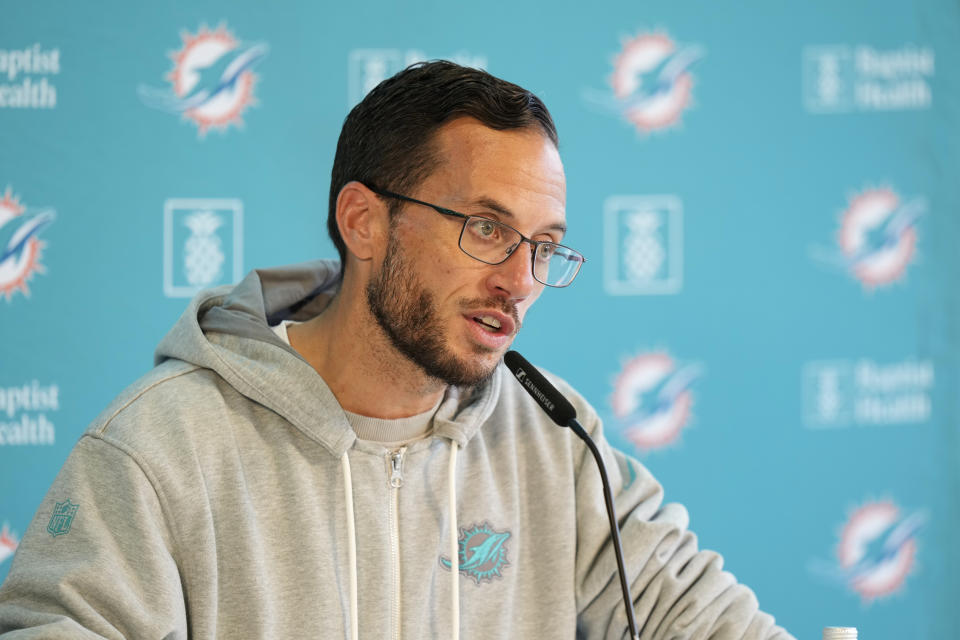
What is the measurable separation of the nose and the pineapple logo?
2.94 feet

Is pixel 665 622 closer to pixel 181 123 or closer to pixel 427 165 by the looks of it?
pixel 427 165

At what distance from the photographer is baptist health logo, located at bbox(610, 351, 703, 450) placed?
89.8 inches

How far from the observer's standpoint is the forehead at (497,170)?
1320 mm

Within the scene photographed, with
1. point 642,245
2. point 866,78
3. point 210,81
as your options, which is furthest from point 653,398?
point 210,81

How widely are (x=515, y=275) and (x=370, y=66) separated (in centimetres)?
95

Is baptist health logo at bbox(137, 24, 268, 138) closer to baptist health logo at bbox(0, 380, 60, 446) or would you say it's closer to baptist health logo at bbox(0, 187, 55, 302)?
baptist health logo at bbox(0, 187, 55, 302)

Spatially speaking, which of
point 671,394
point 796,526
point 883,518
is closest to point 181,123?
point 671,394

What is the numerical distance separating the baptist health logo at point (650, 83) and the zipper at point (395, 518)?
1162 mm

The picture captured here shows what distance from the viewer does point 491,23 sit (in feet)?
7.14

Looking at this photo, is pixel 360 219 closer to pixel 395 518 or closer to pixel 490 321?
pixel 490 321

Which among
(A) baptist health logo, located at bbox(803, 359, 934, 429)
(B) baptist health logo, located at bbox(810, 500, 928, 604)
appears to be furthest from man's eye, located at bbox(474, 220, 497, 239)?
(B) baptist health logo, located at bbox(810, 500, 928, 604)

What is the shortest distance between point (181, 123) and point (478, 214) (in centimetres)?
93

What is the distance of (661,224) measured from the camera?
2.28 meters

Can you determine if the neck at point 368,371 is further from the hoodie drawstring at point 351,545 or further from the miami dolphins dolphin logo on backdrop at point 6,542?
the miami dolphins dolphin logo on backdrop at point 6,542
